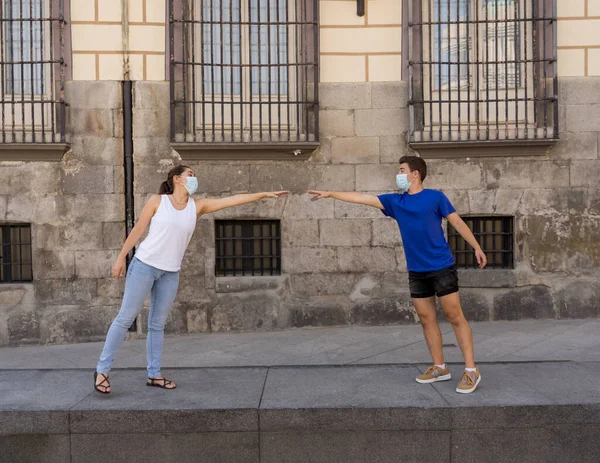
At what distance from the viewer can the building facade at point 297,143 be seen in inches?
307

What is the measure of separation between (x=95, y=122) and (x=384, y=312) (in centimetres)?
422

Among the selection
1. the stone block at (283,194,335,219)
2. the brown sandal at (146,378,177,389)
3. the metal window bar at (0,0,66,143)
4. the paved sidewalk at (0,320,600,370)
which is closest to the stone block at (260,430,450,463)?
the brown sandal at (146,378,177,389)

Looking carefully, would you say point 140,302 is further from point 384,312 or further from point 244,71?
point 244,71

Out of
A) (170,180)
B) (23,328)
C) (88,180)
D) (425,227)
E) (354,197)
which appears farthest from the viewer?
(88,180)

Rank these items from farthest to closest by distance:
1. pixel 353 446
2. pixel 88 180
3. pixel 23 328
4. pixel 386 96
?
pixel 386 96 < pixel 88 180 < pixel 23 328 < pixel 353 446

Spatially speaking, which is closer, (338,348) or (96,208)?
(338,348)

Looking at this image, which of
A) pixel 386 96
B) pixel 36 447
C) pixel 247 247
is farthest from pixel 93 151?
pixel 36 447

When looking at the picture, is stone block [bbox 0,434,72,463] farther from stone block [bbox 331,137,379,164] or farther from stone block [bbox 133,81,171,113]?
stone block [bbox 331,137,379,164]

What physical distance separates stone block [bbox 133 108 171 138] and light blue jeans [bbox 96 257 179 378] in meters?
3.43

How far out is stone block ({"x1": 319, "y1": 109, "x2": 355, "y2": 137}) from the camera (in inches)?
317

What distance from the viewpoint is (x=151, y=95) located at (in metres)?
7.88

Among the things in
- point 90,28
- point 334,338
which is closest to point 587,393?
point 334,338

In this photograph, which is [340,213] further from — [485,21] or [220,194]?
[485,21]

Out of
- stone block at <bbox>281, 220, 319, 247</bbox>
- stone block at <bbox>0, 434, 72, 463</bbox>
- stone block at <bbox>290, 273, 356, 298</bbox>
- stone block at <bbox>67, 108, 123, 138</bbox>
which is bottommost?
stone block at <bbox>0, 434, 72, 463</bbox>
